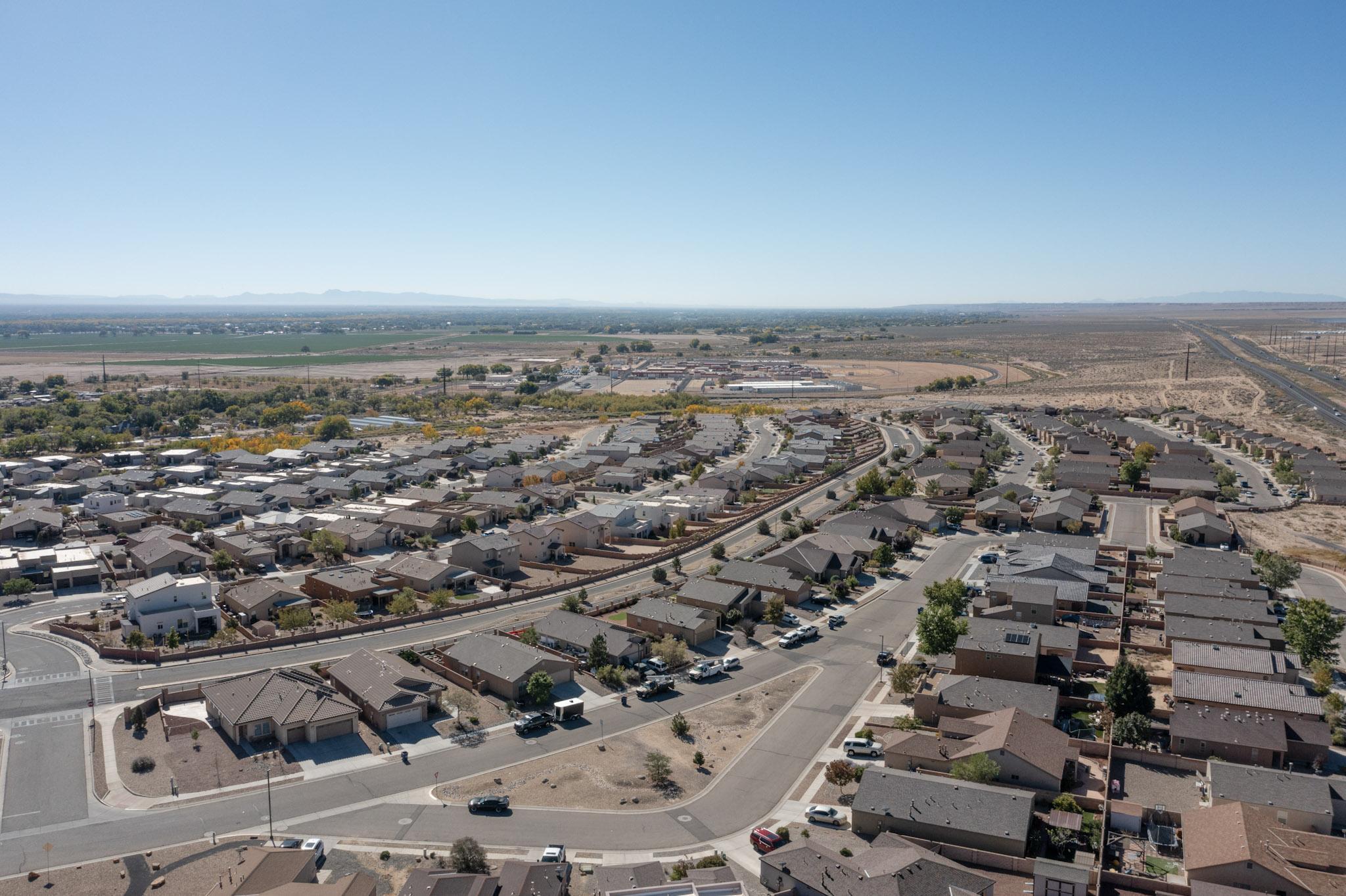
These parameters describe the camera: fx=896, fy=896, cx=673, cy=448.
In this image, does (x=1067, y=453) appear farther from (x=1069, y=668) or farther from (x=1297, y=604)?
(x=1069, y=668)

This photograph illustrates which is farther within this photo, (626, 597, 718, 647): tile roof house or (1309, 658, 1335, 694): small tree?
(626, 597, 718, 647): tile roof house

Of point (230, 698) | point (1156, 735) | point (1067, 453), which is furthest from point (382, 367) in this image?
point (1156, 735)

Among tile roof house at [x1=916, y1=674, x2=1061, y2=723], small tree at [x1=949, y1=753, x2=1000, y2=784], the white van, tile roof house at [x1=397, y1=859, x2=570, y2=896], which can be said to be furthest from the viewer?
tile roof house at [x1=916, y1=674, x2=1061, y2=723]

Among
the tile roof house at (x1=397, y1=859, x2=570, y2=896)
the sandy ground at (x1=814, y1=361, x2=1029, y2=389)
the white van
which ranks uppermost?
the sandy ground at (x1=814, y1=361, x2=1029, y2=389)

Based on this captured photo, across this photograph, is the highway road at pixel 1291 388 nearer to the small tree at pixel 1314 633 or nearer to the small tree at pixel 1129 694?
the small tree at pixel 1314 633

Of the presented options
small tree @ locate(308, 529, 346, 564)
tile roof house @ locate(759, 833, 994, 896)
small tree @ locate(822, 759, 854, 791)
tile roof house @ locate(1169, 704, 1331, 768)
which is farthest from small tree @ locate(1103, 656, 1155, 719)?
small tree @ locate(308, 529, 346, 564)

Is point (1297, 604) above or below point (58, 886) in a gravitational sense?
above

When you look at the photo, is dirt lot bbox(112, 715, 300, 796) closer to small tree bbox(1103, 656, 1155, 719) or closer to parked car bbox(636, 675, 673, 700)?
parked car bbox(636, 675, 673, 700)
